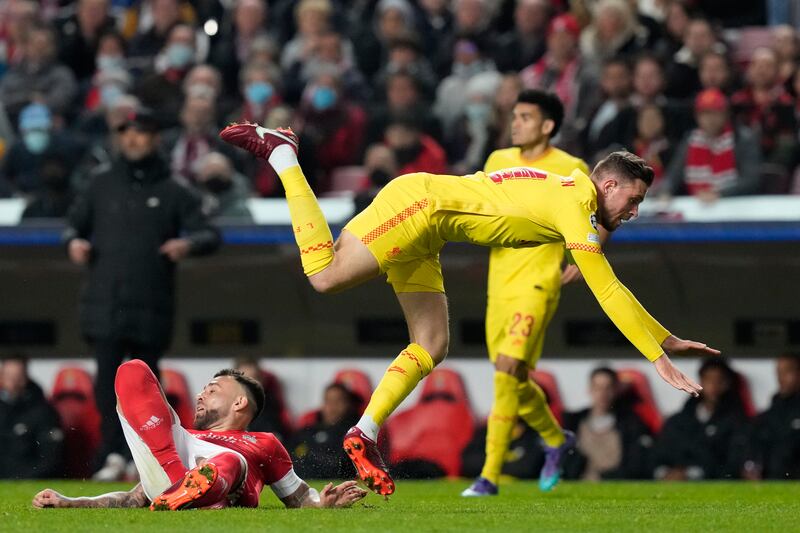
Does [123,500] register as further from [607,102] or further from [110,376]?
[607,102]

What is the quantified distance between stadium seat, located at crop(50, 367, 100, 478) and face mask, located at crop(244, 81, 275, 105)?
2.93 metres

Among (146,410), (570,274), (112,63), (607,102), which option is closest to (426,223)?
(146,410)

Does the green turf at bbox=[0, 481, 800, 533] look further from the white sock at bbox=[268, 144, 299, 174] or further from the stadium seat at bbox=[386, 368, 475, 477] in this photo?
the stadium seat at bbox=[386, 368, 475, 477]

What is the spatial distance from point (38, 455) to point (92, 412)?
68cm

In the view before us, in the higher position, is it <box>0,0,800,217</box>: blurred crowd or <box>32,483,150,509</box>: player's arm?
<box>0,0,800,217</box>: blurred crowd

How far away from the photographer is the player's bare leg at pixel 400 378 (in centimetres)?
755

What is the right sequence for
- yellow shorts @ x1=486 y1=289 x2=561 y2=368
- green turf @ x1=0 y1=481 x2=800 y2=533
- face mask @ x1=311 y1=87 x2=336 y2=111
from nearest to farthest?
green turf @ x1=0 y1=481 x2=800 y2=533 < yellow shorts @ x1=486 y1=289 x2=561 y2=368 < face mask @ x1=311 y1=87 x2=336 y2=111

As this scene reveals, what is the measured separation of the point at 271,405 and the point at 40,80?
15.7ft

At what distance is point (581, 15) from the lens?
15.2m

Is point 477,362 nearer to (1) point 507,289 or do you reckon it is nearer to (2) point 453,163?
(2) point 453,163

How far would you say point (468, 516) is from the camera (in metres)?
7.37

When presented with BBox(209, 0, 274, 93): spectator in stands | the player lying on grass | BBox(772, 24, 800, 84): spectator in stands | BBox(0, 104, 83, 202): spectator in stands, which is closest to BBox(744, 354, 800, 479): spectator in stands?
BBox(772, 24, 800, 84): spectator in stands

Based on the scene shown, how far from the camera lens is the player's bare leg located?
7.55 m

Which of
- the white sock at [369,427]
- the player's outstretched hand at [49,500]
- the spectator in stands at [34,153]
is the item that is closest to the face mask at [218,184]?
the spectator in stands at [34,153]
